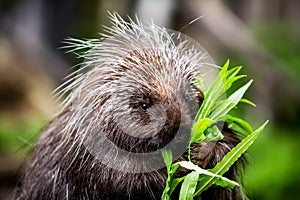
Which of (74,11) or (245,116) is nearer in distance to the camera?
(245,116)

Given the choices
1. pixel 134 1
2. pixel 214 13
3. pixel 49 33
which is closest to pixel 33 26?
pixel 49 33

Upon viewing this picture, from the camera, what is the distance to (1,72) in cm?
891

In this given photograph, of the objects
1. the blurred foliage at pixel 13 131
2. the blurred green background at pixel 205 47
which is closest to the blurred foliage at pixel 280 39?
the blurred green background at pixel 205 47

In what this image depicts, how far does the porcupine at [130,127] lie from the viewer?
2660mm

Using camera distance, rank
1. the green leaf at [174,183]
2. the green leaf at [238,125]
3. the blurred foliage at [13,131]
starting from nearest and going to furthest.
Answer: the green leaf at [174,183] < the green leaf at [238,125] < the blurred foliage at [13,131]

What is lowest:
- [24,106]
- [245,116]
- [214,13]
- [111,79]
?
[24,106]

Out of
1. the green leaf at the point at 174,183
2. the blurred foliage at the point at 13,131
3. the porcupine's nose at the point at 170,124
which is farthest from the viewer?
the blurred foliage at the point at 13,131

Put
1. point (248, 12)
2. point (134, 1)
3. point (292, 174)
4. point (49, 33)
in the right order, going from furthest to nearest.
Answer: point (248, 12)
point (134, 1)
point (49, 33)
point (292, 174)

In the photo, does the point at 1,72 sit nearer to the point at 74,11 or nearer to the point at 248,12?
the point at 74,11

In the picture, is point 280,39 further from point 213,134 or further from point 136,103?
point 136,103

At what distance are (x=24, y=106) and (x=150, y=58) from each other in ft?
20.1

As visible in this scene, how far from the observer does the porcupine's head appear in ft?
8.66

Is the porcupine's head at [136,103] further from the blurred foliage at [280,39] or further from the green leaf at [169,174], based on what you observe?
the blurred foliage at [280,39]

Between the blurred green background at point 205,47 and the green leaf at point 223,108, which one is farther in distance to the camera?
the blurred green background at point 205,47
